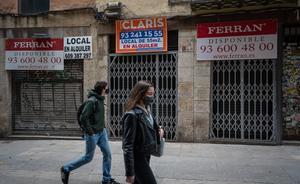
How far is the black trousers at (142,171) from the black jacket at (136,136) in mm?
63

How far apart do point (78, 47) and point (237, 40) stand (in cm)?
497

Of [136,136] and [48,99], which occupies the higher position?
[48,99]

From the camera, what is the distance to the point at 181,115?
1139 centimetres

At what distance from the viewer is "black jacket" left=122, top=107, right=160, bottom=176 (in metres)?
4.34

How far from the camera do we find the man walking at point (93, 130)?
6.61m

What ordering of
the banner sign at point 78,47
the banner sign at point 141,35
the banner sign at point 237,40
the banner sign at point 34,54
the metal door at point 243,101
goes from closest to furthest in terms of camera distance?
the banner sign at point 237,40 → the metal door at point 243,101 → the banner sign at point 141,35 → the banner sign at point 78,47 → the banner sign at point 34,54

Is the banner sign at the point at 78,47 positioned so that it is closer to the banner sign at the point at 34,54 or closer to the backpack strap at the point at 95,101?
the banner sign at the point at 34,54

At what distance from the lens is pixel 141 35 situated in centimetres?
1161

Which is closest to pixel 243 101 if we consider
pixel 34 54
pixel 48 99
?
pixel 48 99

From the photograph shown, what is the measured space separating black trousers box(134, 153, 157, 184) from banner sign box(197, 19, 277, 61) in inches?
279

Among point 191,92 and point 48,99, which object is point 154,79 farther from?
point 48,99

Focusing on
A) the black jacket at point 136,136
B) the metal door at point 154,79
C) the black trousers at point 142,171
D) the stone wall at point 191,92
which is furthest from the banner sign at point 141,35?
the black trousers at point 142,171

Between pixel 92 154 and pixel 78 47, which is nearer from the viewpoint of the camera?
pixel 92 154

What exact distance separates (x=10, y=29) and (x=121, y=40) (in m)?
3.99
